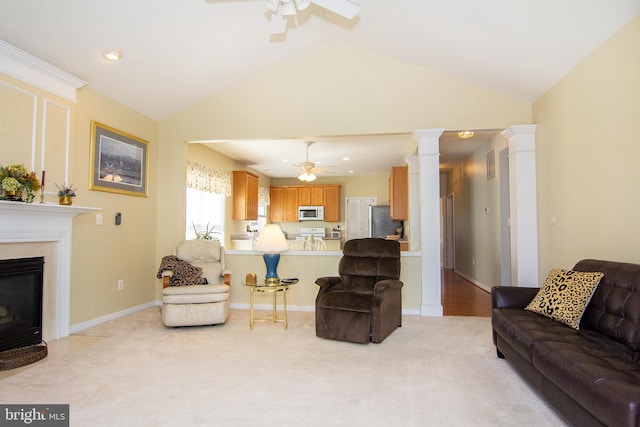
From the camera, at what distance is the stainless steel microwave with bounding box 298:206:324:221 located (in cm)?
955

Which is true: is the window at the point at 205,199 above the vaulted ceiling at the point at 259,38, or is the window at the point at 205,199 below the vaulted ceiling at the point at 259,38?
below

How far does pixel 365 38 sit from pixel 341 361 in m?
3.44

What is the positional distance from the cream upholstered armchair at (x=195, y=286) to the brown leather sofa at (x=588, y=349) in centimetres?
264

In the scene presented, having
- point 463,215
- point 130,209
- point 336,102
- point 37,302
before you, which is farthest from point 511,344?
point 463,215

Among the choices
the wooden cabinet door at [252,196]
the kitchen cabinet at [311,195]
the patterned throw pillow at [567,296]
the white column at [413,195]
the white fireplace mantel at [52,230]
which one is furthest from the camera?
the kitchen cabinet at [311,195]

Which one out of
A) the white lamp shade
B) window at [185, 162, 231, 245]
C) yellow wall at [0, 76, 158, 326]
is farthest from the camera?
window at [185, 162, 231, 245]

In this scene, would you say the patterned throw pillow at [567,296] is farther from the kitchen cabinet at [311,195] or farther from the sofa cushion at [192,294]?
the kitchen cabinet at [311,195]

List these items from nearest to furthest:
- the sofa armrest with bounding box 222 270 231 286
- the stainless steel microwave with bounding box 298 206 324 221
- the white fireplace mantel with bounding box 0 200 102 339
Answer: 1. the white fireplace mantel with bounding box 0 200 102 339
2. the sofa armrest with bounding box 222 270 231 286
3. the stainless steel microwave with bounding box 298 206 324 221

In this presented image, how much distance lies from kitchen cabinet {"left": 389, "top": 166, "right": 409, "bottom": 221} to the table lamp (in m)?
3.32

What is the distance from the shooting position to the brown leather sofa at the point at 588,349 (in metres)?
1.60

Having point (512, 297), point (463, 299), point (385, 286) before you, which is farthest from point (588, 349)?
point (463, 299)

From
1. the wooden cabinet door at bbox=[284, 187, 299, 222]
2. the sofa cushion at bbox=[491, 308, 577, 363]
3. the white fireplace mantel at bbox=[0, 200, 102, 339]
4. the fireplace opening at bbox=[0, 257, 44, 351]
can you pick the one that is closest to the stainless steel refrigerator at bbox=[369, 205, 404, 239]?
the wooden cabinet door at bbox=[284, 187, 299, 222]

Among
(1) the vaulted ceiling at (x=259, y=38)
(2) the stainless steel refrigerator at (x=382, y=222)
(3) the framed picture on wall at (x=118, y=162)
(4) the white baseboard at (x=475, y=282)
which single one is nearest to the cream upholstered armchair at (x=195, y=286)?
(3) the framed picture on wall at (x=118, y=162)

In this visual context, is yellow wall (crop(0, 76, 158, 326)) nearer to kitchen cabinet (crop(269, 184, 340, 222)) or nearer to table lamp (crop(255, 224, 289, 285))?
table lamp (crop(255, 224, 289, 285))
